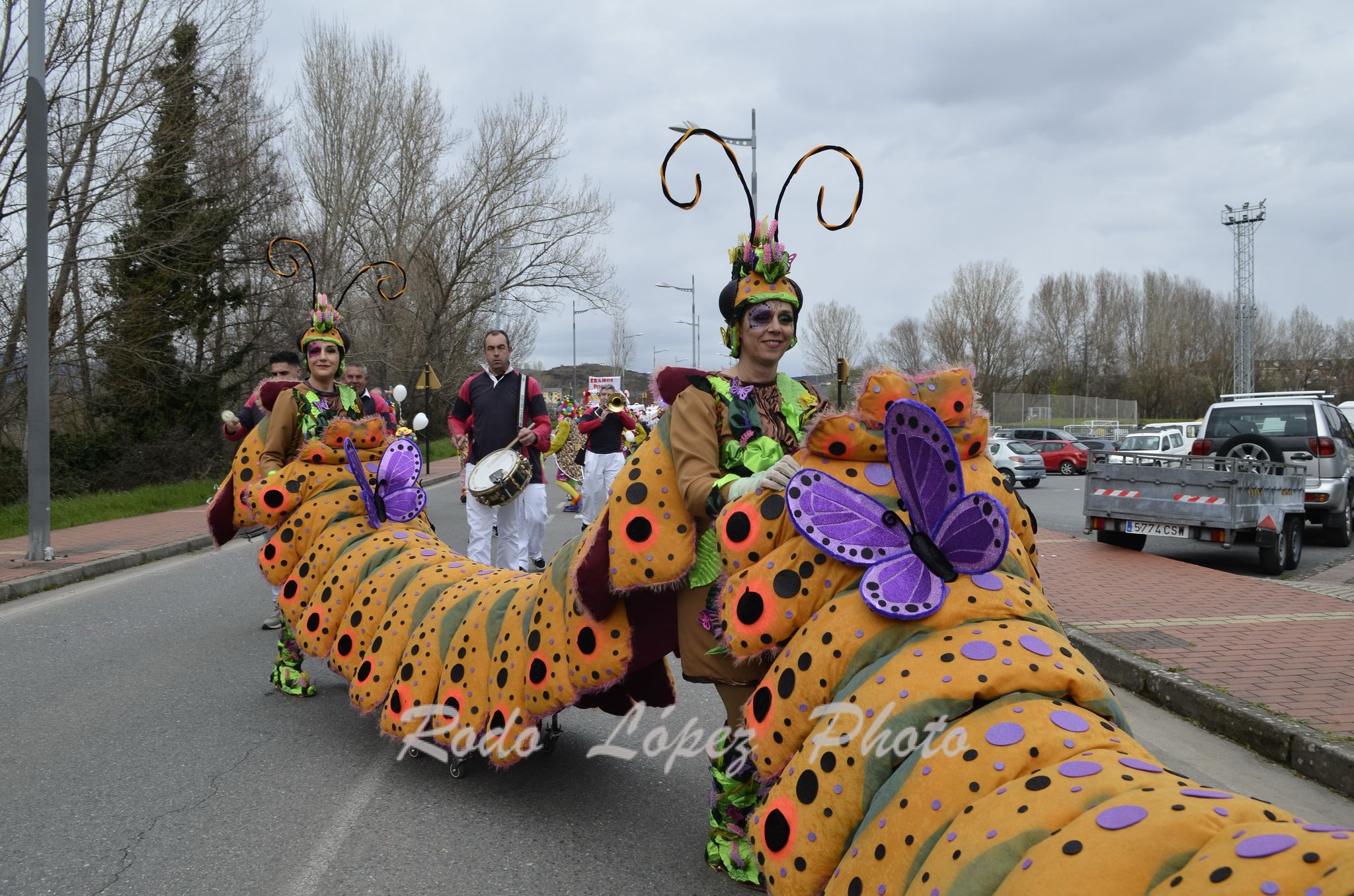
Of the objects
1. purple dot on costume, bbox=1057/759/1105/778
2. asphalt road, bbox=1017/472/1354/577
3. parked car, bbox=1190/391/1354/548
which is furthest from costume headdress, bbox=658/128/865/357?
parked car, bbox=1190/391/1354/548

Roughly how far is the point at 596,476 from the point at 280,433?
6393 millimetres

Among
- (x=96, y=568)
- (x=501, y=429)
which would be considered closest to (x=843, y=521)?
(x=501, y=429)

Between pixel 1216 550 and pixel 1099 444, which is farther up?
pixel 1099 444

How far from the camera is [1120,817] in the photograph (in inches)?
53.4

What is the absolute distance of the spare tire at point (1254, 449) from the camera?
445 inches

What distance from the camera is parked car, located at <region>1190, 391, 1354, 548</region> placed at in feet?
39.8

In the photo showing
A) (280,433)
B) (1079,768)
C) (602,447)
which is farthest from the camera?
(602,447)

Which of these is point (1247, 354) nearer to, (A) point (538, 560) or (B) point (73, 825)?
(A) point (538, 560)

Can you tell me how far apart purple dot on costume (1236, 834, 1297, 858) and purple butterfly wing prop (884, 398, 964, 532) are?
36.2 inches

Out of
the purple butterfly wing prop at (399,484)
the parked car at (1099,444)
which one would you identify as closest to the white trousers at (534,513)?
the purple butterfly wing prop at (399,484)

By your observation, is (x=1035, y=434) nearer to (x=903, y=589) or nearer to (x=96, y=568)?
(x=96, y=568)

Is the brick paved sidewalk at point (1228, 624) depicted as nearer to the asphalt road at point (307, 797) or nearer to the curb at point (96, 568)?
the asphalt road at point (307, 797)

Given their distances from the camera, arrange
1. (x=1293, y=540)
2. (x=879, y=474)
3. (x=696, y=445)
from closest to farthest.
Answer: (x=879, y=474) → (x=696, y=445) → (x=1293, y=540)

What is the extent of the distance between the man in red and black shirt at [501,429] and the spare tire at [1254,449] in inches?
308
